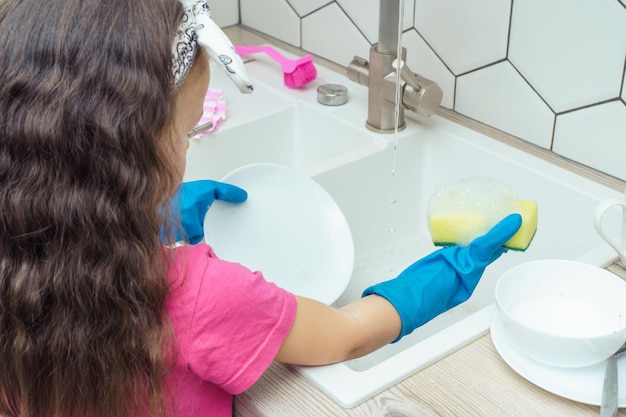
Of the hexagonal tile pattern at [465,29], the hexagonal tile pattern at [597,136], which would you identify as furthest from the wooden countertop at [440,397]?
the hexagonal tile pattern at [465,29]

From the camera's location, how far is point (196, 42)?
63cm

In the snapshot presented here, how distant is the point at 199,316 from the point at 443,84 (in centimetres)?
74

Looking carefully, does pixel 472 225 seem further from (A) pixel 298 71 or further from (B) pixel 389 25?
(A) pixel 298 71

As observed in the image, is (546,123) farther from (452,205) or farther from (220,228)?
(220,228)

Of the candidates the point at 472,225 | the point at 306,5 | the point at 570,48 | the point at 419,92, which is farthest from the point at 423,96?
the point at 306,5

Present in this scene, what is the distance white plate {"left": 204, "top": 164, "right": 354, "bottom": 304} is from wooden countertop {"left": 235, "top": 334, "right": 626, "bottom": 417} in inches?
11.9

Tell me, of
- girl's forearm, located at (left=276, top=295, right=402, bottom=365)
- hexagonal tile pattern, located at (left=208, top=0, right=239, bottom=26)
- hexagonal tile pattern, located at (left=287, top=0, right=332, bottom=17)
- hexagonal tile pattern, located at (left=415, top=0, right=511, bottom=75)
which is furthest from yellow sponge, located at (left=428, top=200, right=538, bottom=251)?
hexagonal tile pattern, located at (left=208, top=0, right=239, bottom=26)

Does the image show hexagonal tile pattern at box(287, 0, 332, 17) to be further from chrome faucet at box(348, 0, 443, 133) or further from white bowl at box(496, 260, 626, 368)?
white bowl at box(496, 260, 626, 368)

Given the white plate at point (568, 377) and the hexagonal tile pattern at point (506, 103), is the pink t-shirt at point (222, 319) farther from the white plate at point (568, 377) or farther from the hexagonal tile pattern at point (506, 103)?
the hexagonal tile pattern at point (506, 103)

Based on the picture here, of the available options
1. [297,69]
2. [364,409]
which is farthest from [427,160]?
[364,409]

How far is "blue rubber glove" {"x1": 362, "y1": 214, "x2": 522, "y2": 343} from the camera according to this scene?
80 cm


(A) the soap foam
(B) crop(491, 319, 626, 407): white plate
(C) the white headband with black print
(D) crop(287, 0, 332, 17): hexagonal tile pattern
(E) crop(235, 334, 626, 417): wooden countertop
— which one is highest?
(C) the white headband with black print

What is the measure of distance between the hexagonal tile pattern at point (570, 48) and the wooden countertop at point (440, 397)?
1.53 ft

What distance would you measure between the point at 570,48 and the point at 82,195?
0.72 m
